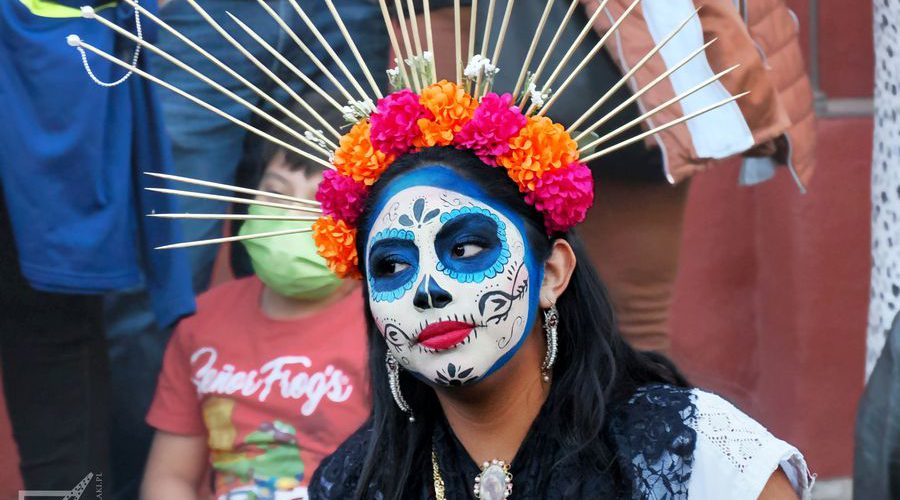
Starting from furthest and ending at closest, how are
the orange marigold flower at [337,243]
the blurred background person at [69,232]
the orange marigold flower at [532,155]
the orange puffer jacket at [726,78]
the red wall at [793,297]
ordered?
the red wall at [793,297], the orange puffer jacket at [726,78], the blurred background person at [69,232], the orange marigold flower at [337,243], the orange marigold flower at [532,155]

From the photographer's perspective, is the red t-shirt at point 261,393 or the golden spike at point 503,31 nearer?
the golden spike at point 503,31

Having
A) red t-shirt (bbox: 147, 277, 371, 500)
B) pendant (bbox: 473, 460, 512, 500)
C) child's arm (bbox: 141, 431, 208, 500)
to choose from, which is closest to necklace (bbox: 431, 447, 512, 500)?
pendant (bbox: 473, 460, 512, 500)

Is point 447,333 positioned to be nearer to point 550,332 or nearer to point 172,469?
point 550,332

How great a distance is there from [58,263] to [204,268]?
395mm

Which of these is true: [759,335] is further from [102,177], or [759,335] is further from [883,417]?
[102,177]

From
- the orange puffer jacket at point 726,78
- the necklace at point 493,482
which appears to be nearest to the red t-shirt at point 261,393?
the orange puffer jacket at point 726,78

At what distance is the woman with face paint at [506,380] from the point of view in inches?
89.8

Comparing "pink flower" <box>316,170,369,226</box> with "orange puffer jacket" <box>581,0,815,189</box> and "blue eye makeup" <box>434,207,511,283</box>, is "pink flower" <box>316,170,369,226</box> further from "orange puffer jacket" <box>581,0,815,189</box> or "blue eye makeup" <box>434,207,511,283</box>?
"orange puffer jacket" <box>581,0,815,189</box>

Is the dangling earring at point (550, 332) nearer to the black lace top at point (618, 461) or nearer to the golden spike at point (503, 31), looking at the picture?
the black lace top at point (618, 461)

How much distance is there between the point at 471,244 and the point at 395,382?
34 cm

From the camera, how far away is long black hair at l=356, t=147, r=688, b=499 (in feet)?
7.84

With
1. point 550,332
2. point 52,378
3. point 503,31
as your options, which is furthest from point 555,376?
point 52,378

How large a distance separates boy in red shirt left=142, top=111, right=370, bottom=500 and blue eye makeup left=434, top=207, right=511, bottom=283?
1.38 metres

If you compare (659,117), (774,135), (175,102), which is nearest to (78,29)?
(175,102)
